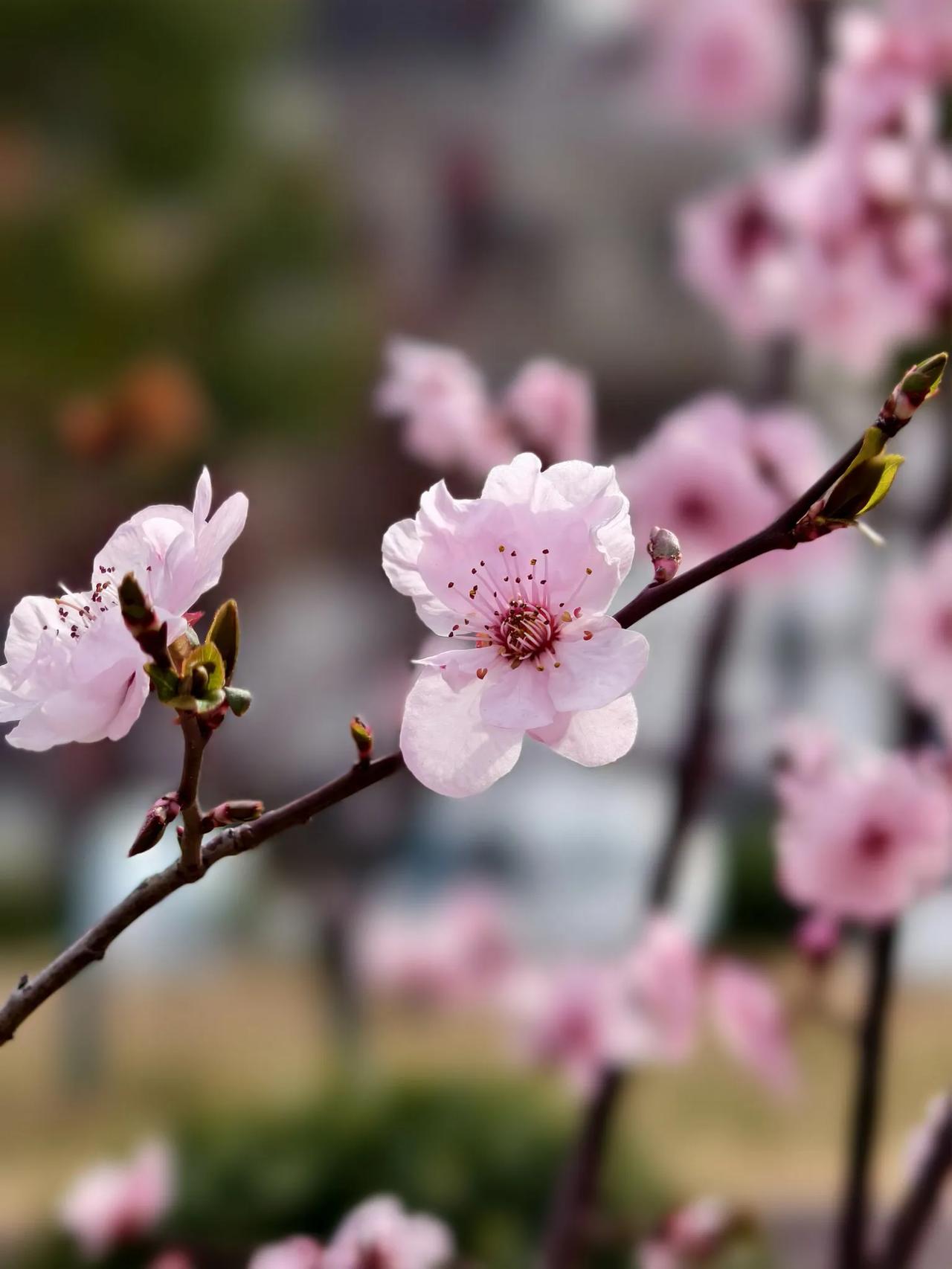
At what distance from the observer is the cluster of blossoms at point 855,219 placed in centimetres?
60

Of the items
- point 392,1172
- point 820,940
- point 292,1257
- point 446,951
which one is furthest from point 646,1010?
point 446,951

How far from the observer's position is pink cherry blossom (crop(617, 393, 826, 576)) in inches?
21.0

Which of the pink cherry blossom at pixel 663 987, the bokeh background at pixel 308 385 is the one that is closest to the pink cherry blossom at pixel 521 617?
the pink cherry blossom at pixel 663 987

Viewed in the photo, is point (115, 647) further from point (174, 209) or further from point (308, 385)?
point (174, 209)

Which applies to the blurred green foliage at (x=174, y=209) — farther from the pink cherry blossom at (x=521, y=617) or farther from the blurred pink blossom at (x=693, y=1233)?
the pink cherry blossom at (x=521, y=617)

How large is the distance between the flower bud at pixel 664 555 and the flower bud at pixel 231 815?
81 mm

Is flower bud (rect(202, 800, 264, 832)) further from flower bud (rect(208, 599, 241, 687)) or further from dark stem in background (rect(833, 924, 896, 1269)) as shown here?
dark stem in background (rect(833, 924, 896, 1269))

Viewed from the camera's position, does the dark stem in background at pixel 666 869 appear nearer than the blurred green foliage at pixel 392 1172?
Yes

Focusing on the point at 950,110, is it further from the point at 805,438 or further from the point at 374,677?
the point at 374,677

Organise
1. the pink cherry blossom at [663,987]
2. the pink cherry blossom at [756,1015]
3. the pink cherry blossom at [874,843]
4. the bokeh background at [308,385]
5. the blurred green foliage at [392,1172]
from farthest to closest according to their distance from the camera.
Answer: the bokeh background at [308,385], the blurred green foliage at [392,1172], the pink cherry blossom at [756,1015], the pink cherry blossom at [663,987], the pink cherry blossom at [874,843]

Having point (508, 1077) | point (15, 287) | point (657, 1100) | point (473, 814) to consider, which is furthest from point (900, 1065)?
point (15, 287)

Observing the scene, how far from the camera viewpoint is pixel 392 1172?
1.19 meters

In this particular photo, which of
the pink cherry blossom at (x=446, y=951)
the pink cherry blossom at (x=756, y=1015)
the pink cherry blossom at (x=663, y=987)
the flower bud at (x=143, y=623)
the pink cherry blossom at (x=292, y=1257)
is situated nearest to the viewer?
the flower bud at (x=143, y=623)

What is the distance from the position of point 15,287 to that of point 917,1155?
2036mm
